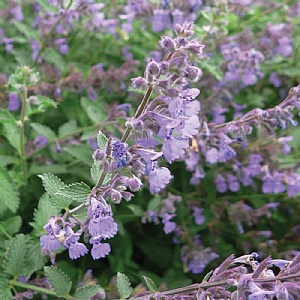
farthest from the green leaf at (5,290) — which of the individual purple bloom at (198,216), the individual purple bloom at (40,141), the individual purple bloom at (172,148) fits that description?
the individual purple bloom at (198,216)

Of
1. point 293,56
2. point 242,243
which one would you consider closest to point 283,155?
point 242,243

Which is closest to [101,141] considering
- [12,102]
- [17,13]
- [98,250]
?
[98,250]

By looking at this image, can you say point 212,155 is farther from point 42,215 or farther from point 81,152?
point 42,215

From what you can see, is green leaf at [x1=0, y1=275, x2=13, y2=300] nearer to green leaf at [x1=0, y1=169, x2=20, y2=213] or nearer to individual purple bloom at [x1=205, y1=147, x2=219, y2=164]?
green leaf at [x1=0, y1=169, x2=20, y2=213]

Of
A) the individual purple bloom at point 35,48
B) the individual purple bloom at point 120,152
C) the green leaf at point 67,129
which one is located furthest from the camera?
the individual purple bloom at point 35,48

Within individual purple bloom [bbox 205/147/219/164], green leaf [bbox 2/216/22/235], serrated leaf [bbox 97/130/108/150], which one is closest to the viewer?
serrated leaf [bbox 97/130/108/150]

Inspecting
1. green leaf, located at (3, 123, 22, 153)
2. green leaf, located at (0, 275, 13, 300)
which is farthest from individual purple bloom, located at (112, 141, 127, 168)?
green leaf, located at (3, 123, 22, 153)

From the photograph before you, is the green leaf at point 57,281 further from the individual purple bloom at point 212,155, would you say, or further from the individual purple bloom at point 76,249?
the individual purple bloom at point 212,155
